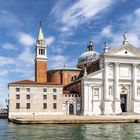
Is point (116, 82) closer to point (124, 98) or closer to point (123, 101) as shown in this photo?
point (124, 98)

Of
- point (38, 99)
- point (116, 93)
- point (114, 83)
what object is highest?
point (114, 83)

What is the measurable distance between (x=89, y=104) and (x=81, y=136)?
30980 mm

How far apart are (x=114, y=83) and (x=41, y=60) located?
19.2 meters

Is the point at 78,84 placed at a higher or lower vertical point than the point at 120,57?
lower

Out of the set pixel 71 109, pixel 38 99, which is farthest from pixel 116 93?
pixel 38 99

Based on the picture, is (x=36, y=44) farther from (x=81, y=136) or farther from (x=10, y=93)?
(x=81, y=136)

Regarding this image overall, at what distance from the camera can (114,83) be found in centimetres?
6203

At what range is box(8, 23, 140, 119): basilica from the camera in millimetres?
57312

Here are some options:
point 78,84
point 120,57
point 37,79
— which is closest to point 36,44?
point 37,79

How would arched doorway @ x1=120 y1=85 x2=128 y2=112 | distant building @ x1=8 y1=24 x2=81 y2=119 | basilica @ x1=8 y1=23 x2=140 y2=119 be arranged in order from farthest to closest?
arched doorway @ x1=120 y1=85 x2=128 y2=112 < basilica @ x1=8 y1=23 x2=140 y2=119 < distant building @ x1=8 y1=24 x2=81 y2=119

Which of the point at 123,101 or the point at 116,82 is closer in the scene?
the point at 116,82

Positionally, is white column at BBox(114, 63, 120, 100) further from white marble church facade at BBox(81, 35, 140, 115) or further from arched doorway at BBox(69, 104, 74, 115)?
arched doorway at BBox(69, 104, 74, 115)

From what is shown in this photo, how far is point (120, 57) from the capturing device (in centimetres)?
6181

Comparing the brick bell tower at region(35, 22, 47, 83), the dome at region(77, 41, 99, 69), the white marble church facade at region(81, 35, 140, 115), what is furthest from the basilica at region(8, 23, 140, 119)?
the dome at region(77, 41, 99, 69)
